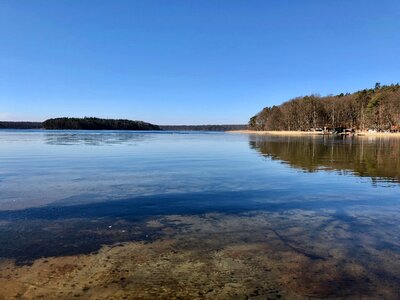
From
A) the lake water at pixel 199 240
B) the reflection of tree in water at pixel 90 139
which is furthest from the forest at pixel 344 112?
the lake water at pixel 199 240

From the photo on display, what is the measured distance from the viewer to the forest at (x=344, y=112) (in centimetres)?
10931

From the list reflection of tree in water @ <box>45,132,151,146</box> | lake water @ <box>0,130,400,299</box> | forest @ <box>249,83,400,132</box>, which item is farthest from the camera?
forest @ <box>249,83,400,132</box>

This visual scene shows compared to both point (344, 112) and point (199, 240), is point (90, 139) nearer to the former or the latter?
point (199, 240)

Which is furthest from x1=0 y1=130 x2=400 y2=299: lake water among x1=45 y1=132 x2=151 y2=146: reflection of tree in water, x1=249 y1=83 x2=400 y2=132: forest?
x1=249 y1=83 x2=400 y2=132: forest

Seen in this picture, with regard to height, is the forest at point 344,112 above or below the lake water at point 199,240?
above

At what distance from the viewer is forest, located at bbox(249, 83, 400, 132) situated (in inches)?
4304

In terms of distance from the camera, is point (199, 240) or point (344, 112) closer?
point (199, 240)

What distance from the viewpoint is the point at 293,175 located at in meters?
15.9

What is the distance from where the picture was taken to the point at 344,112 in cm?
13188

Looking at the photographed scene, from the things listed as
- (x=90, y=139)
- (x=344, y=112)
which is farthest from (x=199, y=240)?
(x=344, y=112)

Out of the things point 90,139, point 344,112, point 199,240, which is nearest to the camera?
point 199,240

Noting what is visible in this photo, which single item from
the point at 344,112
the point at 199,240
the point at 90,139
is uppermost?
the point at 344,112

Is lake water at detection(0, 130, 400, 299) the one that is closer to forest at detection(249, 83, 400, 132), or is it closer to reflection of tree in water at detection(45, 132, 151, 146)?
reflection of tree in water at detection(45, 132, 151, 146)

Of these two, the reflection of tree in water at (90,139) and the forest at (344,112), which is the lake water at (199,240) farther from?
the forest at (344,112)
